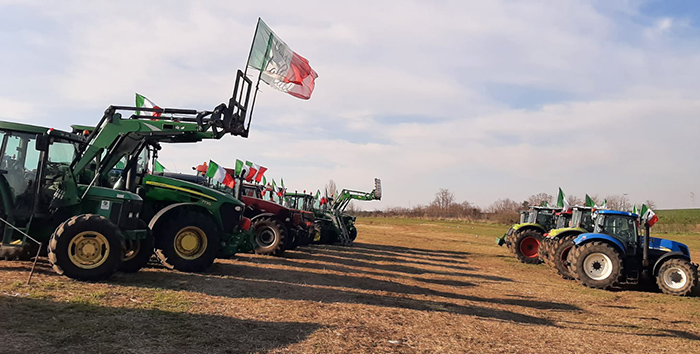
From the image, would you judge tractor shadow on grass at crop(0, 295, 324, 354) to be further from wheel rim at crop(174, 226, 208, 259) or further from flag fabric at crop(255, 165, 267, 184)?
flag fabric at crop(255, 165, 267, 184)

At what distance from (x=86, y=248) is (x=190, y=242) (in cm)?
214

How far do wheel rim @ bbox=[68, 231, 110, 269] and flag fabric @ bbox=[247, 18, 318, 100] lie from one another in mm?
4785

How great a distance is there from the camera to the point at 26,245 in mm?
7750

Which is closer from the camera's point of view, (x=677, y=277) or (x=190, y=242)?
(x=190, y=242)

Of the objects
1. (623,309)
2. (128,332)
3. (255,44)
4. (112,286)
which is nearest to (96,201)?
(112,286)

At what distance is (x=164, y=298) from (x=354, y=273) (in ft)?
19.7

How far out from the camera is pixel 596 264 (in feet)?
40.4

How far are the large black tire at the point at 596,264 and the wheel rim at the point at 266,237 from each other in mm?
8126

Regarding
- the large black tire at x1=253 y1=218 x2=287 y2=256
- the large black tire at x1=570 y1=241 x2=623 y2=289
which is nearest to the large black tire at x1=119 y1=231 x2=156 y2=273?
the large black tire at x1=253 y1=218 x2=287 y2=256

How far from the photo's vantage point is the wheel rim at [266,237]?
1445 centimetres

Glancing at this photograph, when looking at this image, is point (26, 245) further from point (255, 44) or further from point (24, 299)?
point (255, 44)

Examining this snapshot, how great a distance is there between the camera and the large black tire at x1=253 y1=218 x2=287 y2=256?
14.3 m

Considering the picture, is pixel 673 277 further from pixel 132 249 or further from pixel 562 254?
pixel 132 249

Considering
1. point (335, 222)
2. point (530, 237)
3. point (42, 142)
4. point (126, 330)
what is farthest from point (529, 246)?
point (126, 330)
